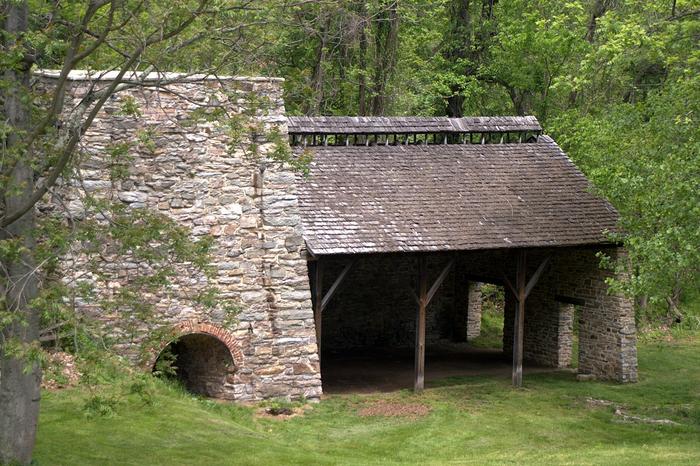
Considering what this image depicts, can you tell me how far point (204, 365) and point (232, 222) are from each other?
2634mm

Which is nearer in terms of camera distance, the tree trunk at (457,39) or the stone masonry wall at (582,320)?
the stone masonry wall at (582,320)

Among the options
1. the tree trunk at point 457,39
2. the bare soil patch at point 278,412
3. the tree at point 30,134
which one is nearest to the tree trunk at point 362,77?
the tree trunk at point 457,39

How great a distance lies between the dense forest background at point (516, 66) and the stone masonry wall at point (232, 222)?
133 centimetres

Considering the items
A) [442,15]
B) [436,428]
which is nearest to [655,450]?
[436,428]

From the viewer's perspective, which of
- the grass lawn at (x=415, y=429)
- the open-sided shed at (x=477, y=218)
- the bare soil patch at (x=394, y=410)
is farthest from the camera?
the open-sided shed at (x=477, y=218)

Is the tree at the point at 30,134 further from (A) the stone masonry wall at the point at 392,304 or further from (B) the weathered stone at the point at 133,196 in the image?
(A) the stone masonry wall at the point at 392,304

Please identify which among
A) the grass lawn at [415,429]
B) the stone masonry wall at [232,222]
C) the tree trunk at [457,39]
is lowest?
the grass lawn at [415,429]

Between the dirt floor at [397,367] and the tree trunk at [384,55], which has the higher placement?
the tree trunk at [384,55]

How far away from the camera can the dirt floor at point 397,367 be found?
20.4m

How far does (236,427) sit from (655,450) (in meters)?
6.21

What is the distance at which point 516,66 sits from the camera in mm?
30422

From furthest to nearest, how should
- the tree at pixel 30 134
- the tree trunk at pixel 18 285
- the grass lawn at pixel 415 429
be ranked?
the grass lawn at pixel 415 429, the tree trunk at pixel 18 285, the tree at pixel 30 134

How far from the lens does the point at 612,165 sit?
2284cm

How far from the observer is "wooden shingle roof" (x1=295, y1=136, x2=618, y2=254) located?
1858cm
